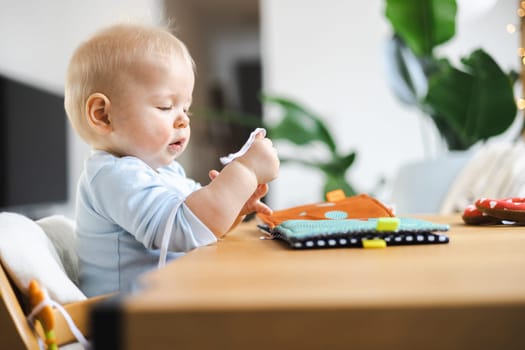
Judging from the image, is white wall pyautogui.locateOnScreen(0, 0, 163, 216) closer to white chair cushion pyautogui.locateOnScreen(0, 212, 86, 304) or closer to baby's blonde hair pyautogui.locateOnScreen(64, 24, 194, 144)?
baby's blonde hair pyautogui.locateOnScreen(64, 24, 194, 144)

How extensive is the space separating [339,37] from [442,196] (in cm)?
206

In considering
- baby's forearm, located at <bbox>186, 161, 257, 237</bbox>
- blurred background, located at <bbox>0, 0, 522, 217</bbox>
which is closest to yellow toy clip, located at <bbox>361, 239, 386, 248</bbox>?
baby's forearm, located at <bbox>186, 161, 257, 237</bbox>

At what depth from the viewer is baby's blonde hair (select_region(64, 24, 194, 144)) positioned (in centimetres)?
78

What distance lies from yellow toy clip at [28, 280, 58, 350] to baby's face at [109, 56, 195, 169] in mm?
294

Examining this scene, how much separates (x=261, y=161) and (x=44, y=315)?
0.31 meters

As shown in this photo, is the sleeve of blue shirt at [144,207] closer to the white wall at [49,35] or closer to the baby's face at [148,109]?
the baby's face at [148,109]

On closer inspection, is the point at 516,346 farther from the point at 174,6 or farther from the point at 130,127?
the point at 174,6

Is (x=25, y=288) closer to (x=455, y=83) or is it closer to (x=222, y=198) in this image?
(x=222, y=198)

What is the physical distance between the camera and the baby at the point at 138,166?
0.66 m

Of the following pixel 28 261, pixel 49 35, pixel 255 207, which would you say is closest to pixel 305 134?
pixel 255 207

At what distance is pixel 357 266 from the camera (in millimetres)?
425

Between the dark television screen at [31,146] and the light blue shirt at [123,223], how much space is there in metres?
2.26

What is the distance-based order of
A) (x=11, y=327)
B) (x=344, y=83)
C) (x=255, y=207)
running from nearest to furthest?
1. (x=11, y=327)
2. (x=255, y=207)
3. (x=344, y=83)

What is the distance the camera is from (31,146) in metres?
3.12
